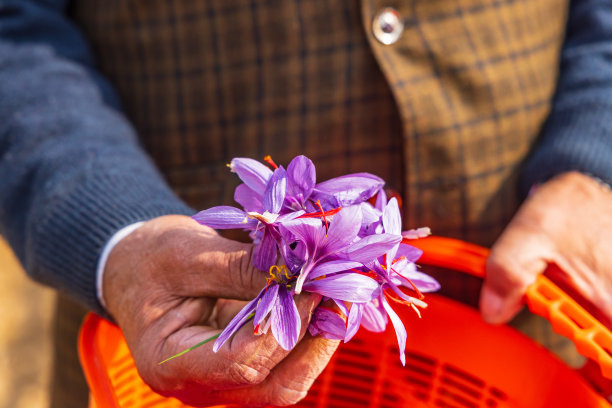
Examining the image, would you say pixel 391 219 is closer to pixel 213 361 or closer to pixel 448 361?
pixel 213 361

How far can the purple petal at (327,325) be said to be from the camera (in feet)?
1.30

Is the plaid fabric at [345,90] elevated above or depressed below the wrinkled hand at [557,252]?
above

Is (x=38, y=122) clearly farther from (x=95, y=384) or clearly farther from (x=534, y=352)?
(x=534, y=352)

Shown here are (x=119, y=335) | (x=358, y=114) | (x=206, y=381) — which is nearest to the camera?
(x=206, y=381)

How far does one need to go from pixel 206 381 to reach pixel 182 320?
0.05m

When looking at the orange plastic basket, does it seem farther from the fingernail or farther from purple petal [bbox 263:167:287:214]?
purple petal [bbox 263:167:287:214]

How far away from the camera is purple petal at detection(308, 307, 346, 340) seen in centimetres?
40

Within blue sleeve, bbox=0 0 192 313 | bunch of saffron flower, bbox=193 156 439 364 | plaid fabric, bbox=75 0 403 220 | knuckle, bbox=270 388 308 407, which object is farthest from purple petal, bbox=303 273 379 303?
plaid fabric, bbox=75 0 403 220

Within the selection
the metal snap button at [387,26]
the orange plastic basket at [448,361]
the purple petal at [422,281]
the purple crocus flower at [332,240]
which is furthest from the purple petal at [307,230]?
the metal snap button at [387,26]

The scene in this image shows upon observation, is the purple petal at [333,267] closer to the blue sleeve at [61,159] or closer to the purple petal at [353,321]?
the purple petal at [353,321]

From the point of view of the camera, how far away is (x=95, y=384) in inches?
18.3

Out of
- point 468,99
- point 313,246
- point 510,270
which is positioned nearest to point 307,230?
point 313,246

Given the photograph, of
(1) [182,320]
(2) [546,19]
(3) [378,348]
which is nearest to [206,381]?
(1) [182,320]

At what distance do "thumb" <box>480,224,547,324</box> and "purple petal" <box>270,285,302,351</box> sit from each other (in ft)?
0.91
